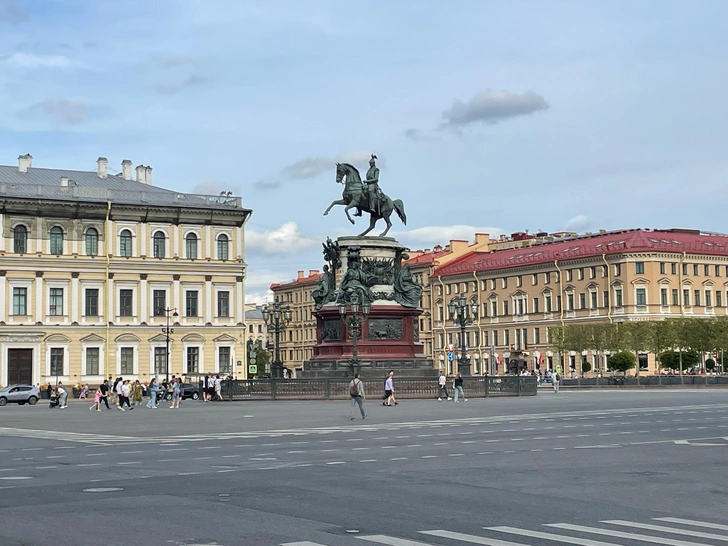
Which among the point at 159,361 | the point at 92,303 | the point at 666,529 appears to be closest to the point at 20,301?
the point at 92,303

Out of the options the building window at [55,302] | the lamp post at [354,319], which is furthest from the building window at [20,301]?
the lamp post at [354,319]

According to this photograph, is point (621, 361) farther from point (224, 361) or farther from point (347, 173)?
point (347, 173)

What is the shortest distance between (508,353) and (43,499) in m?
127

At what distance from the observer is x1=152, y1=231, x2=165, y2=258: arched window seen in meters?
99.0

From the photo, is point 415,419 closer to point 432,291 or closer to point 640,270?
point 640,270

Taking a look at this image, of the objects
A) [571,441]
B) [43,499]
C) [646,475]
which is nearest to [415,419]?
[571,441]

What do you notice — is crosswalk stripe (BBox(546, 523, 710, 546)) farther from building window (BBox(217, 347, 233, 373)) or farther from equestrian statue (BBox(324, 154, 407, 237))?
building window (BBox(217, 347, 233, 373))

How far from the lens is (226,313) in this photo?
102 m

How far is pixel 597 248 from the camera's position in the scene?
5108 inches

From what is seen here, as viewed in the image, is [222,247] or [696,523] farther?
[222,247]

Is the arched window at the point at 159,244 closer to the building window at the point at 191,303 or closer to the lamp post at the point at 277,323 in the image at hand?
the building window at the point at 191,303

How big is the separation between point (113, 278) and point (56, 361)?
26.4 ft

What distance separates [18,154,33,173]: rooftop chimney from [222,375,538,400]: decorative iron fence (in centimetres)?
4873

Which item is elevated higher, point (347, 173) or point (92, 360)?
point (347, 173)
